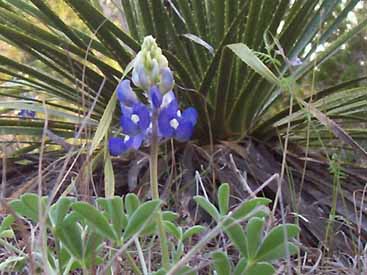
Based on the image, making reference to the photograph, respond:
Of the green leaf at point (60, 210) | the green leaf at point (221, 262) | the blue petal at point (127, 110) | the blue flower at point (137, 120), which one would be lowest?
the green leaf at point (221, 262)

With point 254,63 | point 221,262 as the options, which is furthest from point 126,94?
point 254,63

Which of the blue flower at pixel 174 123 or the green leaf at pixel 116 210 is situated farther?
the blue flower at pixel 174 123

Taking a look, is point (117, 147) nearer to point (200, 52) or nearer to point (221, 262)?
point (221, 262)

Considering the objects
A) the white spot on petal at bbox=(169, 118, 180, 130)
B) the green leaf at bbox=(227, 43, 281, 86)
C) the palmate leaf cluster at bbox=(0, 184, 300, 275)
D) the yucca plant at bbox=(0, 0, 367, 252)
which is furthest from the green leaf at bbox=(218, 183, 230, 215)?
the yucca plant at bbox=(0, 0, 367, 252)

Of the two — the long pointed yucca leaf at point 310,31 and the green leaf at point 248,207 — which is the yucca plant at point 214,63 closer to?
the long pointed yucca leaf at point 310,31

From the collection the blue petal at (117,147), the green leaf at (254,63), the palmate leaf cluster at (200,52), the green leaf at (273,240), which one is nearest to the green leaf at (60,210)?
the blue petal at (117,147)

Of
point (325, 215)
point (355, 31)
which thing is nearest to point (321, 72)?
point (355, 31)

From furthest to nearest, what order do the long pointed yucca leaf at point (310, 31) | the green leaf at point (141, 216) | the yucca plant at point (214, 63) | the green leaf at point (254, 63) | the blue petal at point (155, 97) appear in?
the long pointed yucca leaf at point (310, 31), the yucca plant at point (214, 63), the green leaf at point (254, 63), the blue petal at point (155, 97), the green leaf at point (141, 216)
